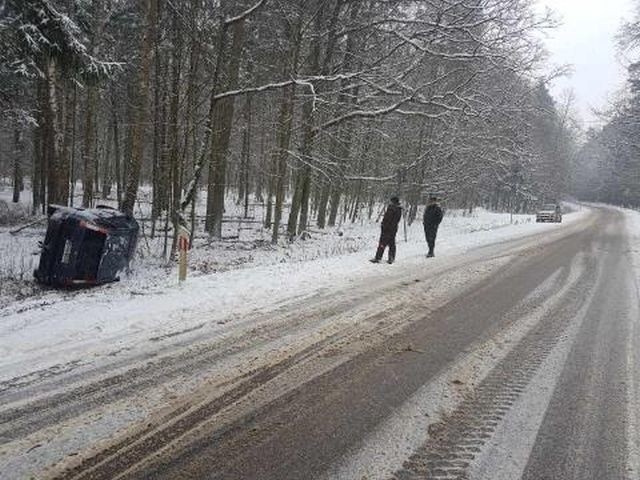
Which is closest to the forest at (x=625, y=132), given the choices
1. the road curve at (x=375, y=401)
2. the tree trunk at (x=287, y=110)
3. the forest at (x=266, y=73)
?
the forest at (x=266, y=73)

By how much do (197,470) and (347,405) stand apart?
1.49 metres

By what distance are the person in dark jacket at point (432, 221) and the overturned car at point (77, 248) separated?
8104 mm

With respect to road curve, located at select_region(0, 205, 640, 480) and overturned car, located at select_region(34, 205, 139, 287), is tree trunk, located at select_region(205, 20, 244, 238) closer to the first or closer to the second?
overturned car, located at select_region(34, 205, 139, 287)

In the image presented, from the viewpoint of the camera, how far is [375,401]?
4.53 meters

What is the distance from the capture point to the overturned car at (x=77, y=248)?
29.4ft

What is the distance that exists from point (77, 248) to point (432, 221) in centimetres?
920

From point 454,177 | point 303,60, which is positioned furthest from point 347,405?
point 454,177

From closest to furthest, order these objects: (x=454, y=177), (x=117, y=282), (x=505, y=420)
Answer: (x=505, y=420) → (x=117, y=282) → (x=454, y=177)

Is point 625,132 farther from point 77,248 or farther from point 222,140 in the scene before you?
point 77,248

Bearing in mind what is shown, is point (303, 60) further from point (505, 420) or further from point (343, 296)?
point (505, 420)

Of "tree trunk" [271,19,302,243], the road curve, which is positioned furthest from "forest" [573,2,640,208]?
the road curve

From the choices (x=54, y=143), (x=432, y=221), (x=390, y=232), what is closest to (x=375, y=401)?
(x=390, y=232)

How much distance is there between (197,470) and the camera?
333cm

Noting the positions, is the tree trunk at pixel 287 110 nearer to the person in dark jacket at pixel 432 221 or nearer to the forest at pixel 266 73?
the forest at pixel 266 73
